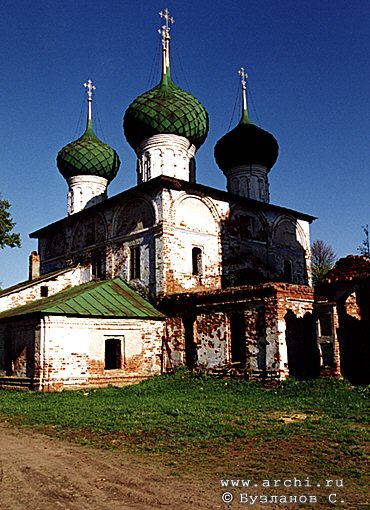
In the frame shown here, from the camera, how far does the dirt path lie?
16.5ft

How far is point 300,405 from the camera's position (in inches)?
455

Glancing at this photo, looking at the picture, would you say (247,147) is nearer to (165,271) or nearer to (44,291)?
(165,271)

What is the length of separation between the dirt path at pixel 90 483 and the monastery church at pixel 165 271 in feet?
27.3

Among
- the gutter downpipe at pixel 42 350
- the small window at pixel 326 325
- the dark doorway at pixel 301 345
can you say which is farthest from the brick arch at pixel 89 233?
the small window at pixel 326 325

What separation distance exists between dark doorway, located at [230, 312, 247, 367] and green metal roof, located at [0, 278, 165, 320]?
2657 mm

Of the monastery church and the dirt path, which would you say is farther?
the monastery church

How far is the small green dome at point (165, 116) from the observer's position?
21.1 meters

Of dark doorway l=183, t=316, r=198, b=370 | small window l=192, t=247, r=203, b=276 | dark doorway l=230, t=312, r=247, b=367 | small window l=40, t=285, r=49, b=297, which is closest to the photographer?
dark doorway l=230, t=312, r=247, b=367

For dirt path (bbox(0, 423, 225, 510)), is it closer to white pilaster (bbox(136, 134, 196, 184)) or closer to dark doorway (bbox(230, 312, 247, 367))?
dark doorway (bbox(230, 312, 247, 367))

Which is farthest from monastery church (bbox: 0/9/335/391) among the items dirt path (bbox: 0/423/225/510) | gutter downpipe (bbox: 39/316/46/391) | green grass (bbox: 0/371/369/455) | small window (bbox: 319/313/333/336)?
dirt path (bbox: 0/423/225/510)

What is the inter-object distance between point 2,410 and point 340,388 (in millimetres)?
7895

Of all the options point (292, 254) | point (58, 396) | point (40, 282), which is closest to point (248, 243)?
point (292, 254)

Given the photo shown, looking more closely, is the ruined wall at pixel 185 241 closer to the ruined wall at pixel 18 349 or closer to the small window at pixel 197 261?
the small window at pixel 197 261

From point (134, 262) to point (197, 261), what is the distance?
2311 millimetres
